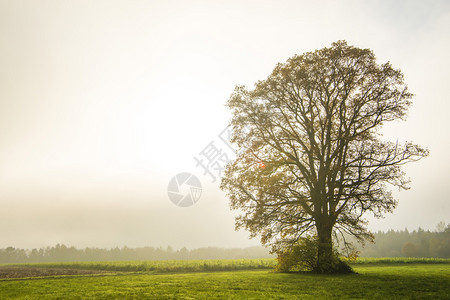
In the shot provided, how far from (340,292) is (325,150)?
15101 millimetres

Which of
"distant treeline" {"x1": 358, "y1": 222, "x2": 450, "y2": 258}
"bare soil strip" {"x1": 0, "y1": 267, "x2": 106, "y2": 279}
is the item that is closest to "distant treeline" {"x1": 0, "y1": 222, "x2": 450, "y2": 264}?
"distant treeline" {"x1": 358, "y1": 222, "x2": 450, "y2": 258}

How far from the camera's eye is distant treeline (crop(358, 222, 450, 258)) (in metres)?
104

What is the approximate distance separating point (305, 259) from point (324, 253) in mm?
1764

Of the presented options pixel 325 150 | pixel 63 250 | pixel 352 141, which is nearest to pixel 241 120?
pixel 325 150

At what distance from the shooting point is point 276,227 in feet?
73.1

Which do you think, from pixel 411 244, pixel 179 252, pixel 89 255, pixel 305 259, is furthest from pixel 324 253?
pixel 89 255

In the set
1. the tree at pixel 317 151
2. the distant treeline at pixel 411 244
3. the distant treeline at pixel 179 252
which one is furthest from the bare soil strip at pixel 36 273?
the distant treeline at pixel 179 252

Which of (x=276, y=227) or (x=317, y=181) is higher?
(x=317, y=181)

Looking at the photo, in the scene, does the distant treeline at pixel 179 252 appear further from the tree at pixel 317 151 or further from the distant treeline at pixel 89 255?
the tree at pixel 317 151

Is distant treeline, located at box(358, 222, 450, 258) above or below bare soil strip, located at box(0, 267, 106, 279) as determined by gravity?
below

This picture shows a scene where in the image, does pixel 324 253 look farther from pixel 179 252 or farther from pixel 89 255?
pixel 89 255

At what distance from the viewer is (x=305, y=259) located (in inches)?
825

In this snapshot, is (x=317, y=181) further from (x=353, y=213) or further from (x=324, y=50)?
(x=324, y=50)

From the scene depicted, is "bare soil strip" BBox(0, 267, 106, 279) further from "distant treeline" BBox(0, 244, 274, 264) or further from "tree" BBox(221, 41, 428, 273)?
"distant treeline" BBox(0, 244, 274, 264)
